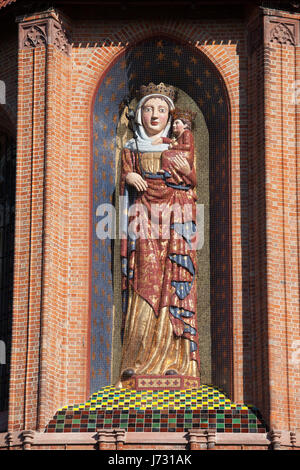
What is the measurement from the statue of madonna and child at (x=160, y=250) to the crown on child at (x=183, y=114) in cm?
2

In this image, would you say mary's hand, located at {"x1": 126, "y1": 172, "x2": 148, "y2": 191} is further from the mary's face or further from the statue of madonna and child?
the mary's face

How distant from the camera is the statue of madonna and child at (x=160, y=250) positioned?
30.1m

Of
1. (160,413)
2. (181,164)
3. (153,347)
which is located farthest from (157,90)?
(160,413)

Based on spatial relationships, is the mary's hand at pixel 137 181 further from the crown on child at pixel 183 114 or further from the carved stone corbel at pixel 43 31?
the carved stone corbel at pixel 43 31

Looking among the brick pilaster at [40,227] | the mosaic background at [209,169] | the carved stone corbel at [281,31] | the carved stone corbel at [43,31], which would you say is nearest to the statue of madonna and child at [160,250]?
the mosaic background at [209,169]

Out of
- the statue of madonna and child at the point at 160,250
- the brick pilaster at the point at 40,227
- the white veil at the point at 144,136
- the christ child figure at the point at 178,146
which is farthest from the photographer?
the white veil at the point at 144,136

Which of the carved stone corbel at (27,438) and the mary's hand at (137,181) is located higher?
the mary's hand at (137,181)

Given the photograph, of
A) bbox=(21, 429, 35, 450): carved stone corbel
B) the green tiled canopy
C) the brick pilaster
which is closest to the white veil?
the brick pilaster

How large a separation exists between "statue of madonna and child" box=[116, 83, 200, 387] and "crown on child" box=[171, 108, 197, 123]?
2 centimetres

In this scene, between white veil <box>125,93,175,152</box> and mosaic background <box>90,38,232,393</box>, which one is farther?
white veil <box>125,93,175,152</box>

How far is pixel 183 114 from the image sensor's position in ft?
104

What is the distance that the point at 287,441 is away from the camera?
28.4 meters

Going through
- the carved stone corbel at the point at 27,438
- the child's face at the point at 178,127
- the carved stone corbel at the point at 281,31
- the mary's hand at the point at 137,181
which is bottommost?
the carved stone corbel at the point at 27,438

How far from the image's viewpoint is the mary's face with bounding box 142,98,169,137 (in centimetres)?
3145
